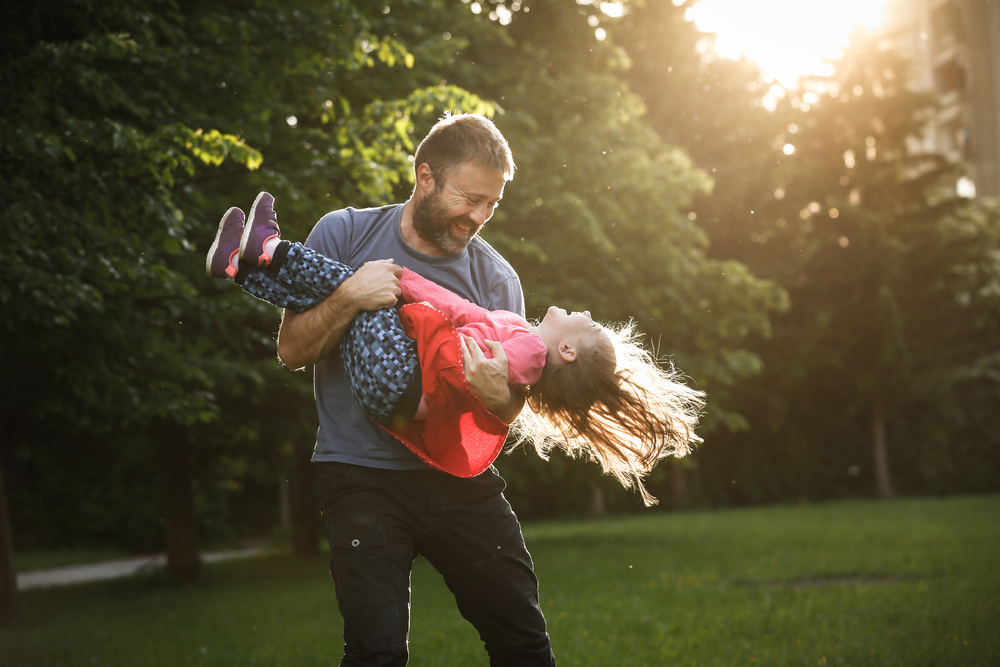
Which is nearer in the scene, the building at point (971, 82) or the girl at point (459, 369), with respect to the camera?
the girl at point (459, 369)

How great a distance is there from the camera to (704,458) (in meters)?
27.0

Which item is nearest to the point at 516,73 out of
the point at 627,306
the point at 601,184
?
the point at 601,184

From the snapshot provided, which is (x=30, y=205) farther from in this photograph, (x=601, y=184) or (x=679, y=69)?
(x=679, y=69)

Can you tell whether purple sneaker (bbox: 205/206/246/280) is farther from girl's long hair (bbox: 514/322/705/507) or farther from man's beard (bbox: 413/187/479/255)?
girl's long hair (bbox: 514/322/705/507)

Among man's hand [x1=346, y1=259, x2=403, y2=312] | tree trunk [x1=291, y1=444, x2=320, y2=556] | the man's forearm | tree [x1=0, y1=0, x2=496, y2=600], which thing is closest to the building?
tree trunk [x1=291, y1=444, x2=320, y2=556]

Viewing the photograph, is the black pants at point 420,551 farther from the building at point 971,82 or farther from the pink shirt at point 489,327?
the building at point 971,82

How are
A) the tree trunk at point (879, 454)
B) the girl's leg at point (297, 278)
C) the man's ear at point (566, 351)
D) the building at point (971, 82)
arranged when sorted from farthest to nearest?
1. the building at point (971, 82)
2. the tree trunk at point (879, 454)
3. the man's ear at point (566, 351)
4. the girl's leg at point (297, 278)

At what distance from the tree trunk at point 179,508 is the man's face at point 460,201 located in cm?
1025

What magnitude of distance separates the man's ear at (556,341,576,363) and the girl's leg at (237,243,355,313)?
0.74 metres

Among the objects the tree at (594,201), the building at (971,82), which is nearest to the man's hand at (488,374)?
the tree at (594,201)

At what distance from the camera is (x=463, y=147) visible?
2.80m

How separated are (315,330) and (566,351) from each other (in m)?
0.83

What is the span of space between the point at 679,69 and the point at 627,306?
325 inches

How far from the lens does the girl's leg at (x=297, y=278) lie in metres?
2.69
